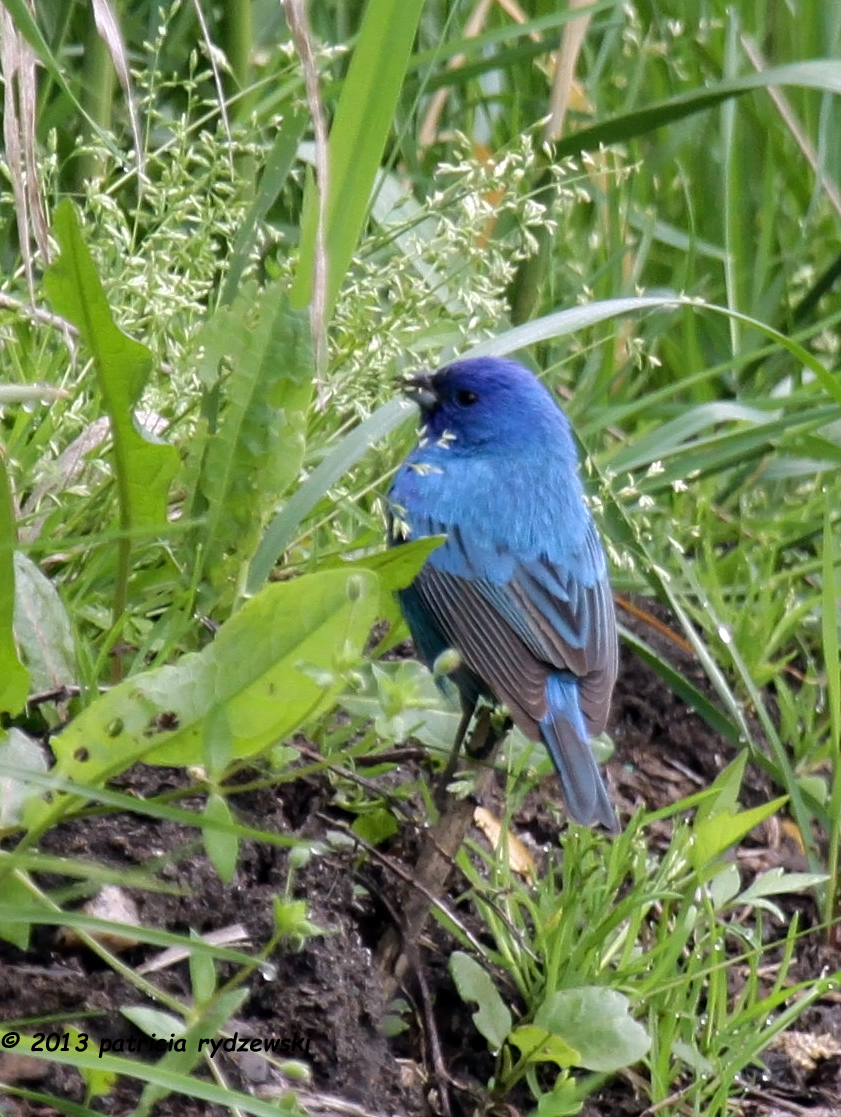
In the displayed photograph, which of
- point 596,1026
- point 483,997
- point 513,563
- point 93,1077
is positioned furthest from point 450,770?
point 93,1077

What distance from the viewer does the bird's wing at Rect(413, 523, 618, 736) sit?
8.98ft

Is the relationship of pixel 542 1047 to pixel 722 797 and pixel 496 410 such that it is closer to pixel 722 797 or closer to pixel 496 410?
pixel 722 797

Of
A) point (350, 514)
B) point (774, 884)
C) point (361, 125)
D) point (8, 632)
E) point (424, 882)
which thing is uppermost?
point (361, 125)

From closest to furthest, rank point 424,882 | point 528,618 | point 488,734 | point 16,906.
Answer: point 16,906, point 424,882, point 488,734, point 528,618

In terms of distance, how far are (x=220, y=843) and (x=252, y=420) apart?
2.48 ft

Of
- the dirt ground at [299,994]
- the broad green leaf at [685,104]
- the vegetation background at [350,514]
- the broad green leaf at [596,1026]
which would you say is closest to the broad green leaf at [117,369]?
the vegetation background at [350,514]

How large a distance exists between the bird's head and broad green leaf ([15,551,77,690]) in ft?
4.06

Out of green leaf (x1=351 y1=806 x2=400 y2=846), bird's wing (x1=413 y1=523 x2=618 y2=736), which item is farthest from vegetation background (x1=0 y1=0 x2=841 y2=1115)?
bird's wing (x1=413 y1=523 x2=618 y2=736)

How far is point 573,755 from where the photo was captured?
2.47 metres

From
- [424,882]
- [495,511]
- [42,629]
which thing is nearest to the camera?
[42,629]

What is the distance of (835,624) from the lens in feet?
8.89

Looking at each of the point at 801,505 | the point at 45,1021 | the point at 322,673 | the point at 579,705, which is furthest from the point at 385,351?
the point at 801,505

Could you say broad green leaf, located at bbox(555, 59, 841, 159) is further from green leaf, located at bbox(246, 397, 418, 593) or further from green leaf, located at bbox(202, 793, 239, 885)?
green leaf, located at bbox(202, 793, 239, 885)

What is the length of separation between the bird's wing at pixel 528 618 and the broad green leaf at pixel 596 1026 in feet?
2.01
